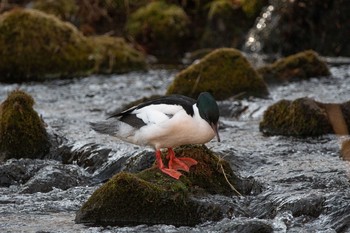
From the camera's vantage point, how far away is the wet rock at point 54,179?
6.96 meters

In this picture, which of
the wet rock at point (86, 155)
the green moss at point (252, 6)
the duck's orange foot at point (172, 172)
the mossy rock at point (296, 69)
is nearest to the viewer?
the duck's orange foot at point (172, 172)

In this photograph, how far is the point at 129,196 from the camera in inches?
231

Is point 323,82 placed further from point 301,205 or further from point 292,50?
point 301,205

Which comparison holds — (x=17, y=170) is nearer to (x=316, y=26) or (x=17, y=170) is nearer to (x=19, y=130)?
(x=19, y=130)

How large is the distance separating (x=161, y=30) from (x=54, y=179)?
913 centimetres

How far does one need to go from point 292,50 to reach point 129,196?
30.4 feet

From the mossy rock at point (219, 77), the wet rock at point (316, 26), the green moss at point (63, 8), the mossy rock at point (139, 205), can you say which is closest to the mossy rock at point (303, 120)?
the mossy rock at point (219, 77)

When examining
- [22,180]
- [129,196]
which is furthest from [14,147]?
[129,196]

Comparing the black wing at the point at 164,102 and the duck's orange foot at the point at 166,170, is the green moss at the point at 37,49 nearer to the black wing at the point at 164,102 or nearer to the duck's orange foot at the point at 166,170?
the black wing at the point at 164,102

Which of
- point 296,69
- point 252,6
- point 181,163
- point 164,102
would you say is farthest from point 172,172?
point 252,6

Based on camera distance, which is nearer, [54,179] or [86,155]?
[54,179]

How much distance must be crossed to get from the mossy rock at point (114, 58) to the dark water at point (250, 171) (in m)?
1.62

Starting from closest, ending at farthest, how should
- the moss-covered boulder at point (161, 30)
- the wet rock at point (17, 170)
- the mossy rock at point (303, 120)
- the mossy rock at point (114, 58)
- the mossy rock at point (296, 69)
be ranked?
1. the wet rock at point (17, 170)
2. the mossy rock at point (303, 120)
3. the mossy rock at point (296, 69)
4. the mossy rock at point (114, 58)
5. the moss-covered boulder at point (161, 30)

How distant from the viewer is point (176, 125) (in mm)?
6234
